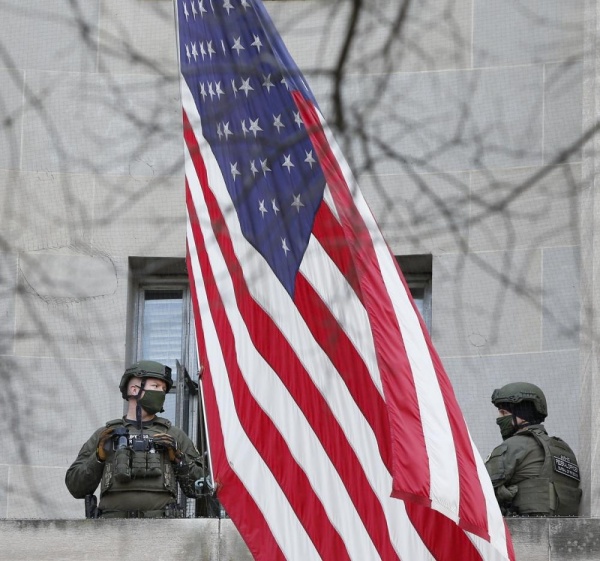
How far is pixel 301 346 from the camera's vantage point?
12828 millimetres

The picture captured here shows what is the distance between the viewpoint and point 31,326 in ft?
59.3

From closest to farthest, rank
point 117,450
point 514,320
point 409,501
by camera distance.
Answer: point 409,501 < point 117,450 < point 514,320

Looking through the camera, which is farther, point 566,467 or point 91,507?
point 566,467

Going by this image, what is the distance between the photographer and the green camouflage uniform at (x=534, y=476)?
15.7 metres

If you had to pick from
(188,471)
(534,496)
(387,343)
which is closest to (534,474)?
(534,496)

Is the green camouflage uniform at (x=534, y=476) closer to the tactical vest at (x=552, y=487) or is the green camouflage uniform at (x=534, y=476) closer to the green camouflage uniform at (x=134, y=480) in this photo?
the tactical vest at (x=552, y=487)

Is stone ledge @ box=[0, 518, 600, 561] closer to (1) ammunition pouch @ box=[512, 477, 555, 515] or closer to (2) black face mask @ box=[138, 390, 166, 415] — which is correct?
(1) ammunition pouch @ box=[512, 477, 555, 515]

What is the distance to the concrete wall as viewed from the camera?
17.7 meters

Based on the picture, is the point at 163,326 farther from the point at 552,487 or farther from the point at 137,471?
the point at 552,487

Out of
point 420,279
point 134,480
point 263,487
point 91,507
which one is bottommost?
point 263,487

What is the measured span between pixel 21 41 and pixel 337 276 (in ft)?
22.1

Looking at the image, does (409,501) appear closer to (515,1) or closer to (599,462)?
(599,462)

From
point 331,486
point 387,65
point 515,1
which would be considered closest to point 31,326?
point 387,65

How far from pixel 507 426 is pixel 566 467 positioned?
0.62 metres
